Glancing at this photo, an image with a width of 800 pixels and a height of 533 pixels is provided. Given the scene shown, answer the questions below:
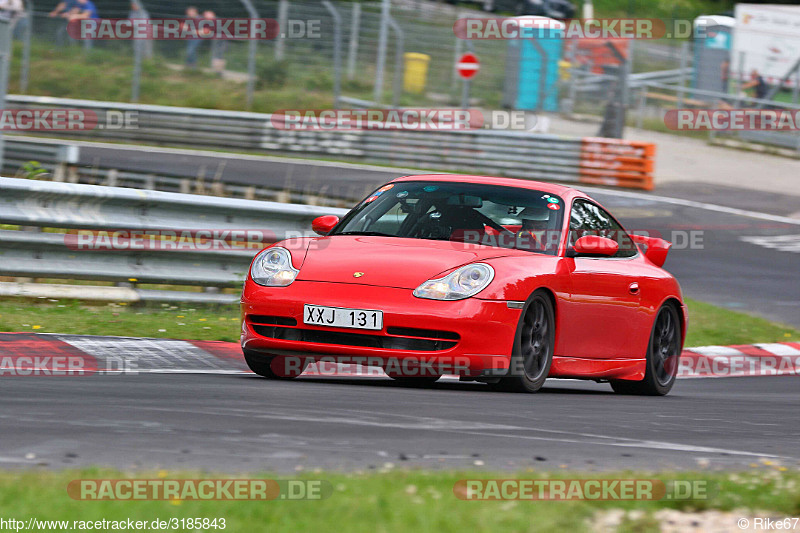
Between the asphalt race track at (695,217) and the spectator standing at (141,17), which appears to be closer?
the asphalt race track at (695,217)

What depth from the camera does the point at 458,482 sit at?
14.3 feet

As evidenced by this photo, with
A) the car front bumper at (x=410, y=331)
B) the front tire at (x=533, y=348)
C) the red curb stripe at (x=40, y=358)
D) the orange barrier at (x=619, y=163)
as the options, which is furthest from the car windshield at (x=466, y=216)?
the orange barrier at (x=619, y=163)

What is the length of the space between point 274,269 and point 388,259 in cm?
66

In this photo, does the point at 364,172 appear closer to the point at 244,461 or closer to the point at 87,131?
the point at 87,131

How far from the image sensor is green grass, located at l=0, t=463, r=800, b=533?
365cm

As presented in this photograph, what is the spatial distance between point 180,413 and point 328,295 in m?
1.66

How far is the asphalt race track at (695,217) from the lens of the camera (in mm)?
14805

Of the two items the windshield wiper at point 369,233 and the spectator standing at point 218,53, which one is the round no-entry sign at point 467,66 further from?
the windshield wiper at point 369,233

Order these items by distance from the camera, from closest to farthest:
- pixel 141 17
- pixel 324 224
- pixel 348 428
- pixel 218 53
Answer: pixel 348 428 < pixel 324 224 < pixel 141 17 < pixel 218 53

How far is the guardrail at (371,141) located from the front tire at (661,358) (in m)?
14.3

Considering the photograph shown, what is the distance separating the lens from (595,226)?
8.68 metres

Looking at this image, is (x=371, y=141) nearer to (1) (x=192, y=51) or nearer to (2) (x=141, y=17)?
(2) (x=141, y=17)

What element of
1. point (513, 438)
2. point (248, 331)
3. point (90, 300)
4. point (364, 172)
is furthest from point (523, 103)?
point (513, 438)

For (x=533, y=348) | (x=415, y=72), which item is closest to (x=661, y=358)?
(x=533, y=348)
